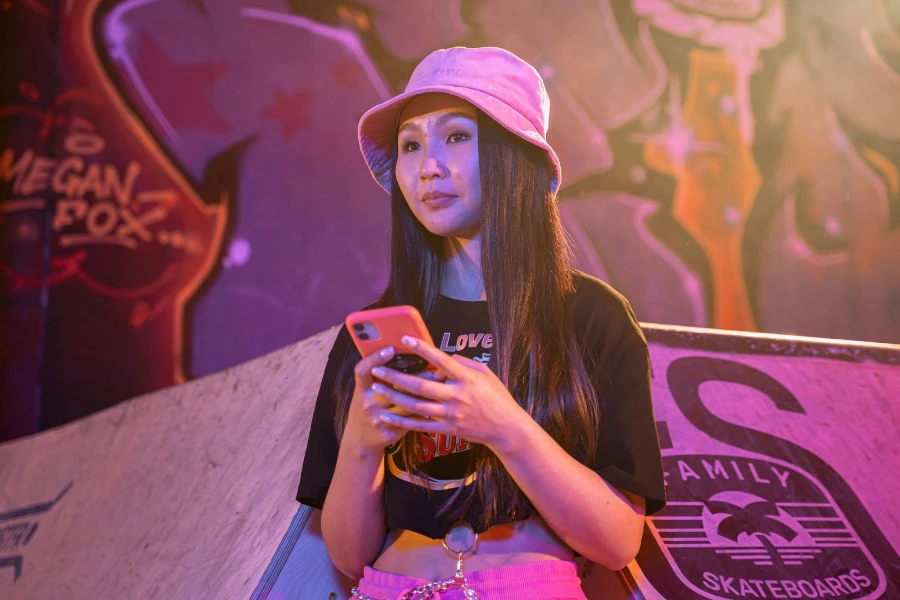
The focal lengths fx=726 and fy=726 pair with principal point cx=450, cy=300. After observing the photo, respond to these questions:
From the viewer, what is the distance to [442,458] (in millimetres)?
1333

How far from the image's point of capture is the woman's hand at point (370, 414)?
1.02 m

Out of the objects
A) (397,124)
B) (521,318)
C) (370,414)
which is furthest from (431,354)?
(397,124)

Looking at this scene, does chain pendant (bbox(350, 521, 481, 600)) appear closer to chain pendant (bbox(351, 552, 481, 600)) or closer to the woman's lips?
chain pendant (bbox(351, 552, 481, 600))

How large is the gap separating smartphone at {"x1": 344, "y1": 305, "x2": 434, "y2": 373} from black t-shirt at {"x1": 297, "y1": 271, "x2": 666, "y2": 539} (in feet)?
1.21

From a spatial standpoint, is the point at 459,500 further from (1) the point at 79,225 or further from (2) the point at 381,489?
(1) the point at 79,225

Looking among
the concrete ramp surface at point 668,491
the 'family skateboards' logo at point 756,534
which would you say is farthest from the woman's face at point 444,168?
the 'family skateboards' logo at point 756,534

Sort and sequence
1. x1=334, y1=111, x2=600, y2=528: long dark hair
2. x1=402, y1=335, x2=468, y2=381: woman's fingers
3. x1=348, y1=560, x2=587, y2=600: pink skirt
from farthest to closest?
x1=334, y1=111, x2=600, y2=528: long dark hair < x1=348, y1=560, x2=587, y2=600: pink skirt < x1=402, y1=335, x2=468, y2=381: woman's fingers

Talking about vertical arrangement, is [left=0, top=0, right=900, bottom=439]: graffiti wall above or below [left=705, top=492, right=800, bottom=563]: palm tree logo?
above

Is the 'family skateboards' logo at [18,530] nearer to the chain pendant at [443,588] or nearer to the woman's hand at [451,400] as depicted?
the chain pendant at [443,588]

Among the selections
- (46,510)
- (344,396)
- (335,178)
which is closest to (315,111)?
(335,178)

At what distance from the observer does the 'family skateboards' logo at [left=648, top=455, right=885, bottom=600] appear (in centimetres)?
152

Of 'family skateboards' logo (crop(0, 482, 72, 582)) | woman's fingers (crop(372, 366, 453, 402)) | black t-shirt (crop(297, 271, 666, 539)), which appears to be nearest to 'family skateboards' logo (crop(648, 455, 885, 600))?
black t-shirt (crop(297, 271, 666, 539))

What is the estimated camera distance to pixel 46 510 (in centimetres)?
250

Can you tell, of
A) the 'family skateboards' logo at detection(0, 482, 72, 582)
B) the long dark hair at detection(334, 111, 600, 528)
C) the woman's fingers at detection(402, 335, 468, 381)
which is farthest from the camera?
the 'family skateboards' logo at detection(0, 482, 72, 582)
